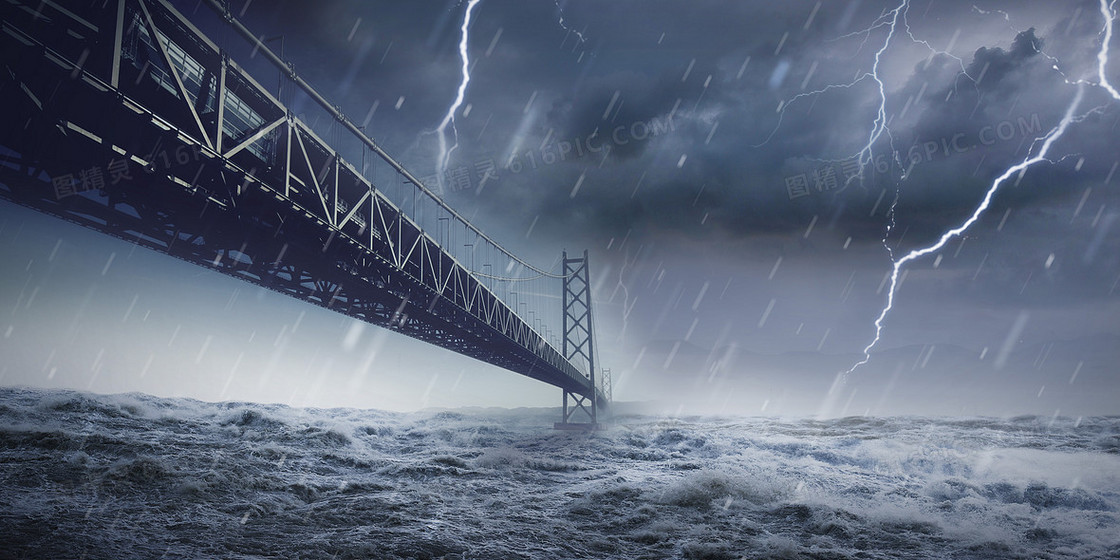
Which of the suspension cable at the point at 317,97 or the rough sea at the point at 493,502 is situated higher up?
the suspension cable at the point at 317,97

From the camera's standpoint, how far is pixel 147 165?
8.07m

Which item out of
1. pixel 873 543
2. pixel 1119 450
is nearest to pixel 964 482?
pixel 873 543

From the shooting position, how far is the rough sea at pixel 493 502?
502 centimetres

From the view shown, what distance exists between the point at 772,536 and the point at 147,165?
10873 mm

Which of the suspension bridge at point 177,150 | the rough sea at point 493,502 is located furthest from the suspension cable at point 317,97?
the rough sea at point 493,502

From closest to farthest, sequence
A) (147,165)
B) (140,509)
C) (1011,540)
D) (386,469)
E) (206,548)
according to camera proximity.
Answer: (206,548)
(140,509)
(1011,540)
(147,165)
(386,469)

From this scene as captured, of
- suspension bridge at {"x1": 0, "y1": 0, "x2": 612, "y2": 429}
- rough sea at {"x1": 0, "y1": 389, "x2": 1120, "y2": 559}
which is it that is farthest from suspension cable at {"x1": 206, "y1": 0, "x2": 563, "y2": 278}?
rough sea at {"x1": 0, "y1": 389, "x2": 1120, "y2": 559}

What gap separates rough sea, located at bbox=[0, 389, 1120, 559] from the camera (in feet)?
16.5

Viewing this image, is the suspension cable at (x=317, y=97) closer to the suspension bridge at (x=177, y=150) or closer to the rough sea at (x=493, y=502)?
the suspension bridge at (x=177, y=150)

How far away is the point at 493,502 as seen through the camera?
7.52 meters

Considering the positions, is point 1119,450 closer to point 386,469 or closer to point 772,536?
point 772,536

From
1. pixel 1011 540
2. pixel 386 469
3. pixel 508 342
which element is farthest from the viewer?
pixel 508 342

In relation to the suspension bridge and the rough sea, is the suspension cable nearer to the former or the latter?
the suspension bridge

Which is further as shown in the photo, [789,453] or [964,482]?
[789,453]
